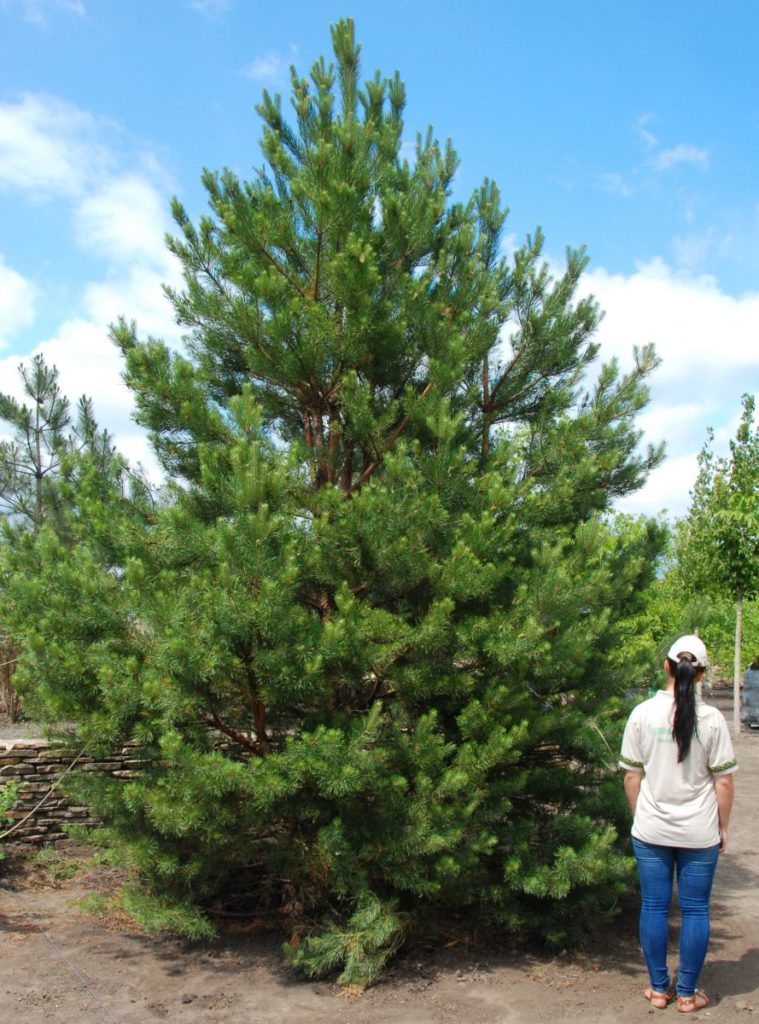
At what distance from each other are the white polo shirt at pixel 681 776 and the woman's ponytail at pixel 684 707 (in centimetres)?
3

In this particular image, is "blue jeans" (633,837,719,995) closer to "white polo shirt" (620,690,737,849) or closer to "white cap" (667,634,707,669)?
"white polo shirt" (620,690,737,849)

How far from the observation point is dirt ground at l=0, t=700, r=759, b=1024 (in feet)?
13.2

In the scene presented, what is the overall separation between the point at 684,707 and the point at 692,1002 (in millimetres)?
1336

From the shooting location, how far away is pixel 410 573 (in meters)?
4.45

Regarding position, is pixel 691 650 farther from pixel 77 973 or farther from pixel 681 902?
pixel 77 973

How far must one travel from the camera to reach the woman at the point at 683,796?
3752 mm

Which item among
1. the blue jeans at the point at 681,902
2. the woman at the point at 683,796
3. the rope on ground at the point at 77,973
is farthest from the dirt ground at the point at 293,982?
the woman at the point at 683,796

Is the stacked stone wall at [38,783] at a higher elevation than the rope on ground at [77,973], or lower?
higher

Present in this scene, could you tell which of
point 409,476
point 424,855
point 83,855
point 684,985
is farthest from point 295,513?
point 83,855

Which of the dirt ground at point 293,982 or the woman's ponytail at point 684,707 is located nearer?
the woman's ponytail at point 684,707

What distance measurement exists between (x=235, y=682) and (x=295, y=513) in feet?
3.21

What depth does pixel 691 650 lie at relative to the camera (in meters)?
3.79

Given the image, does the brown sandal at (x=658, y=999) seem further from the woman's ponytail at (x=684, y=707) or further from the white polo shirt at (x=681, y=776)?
the woman's ponytail at (x=684, y=707)

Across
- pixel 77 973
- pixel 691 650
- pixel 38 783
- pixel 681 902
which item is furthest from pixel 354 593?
pixel 38 783
